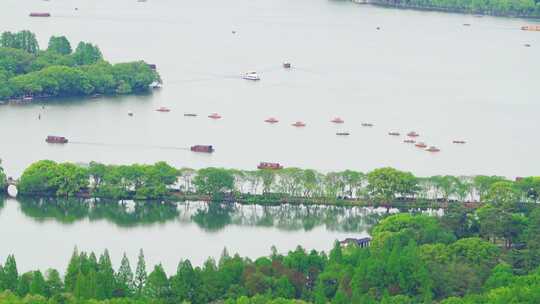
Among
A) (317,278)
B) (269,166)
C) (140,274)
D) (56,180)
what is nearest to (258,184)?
(269,166)

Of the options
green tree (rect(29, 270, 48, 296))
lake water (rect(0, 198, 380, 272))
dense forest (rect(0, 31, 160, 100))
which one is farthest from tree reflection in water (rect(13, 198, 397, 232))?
dense forest (rect(0, 31, 160, 100))

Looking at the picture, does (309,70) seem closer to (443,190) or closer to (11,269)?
(443,190)

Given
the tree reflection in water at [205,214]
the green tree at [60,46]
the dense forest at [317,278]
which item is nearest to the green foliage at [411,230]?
the dense forest at [317,278]

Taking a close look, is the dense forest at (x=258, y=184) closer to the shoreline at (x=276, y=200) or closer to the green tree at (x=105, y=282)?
the shoreline at (x=276, y=200)

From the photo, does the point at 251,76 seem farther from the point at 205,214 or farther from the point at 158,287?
the point at 158,287

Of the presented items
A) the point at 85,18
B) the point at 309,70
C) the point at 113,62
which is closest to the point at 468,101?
the point at 309,70

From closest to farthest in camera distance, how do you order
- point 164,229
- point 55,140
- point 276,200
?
point 164,229 < point 276,200 < point 55,140
